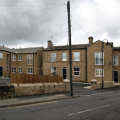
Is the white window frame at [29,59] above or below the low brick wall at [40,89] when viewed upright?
above

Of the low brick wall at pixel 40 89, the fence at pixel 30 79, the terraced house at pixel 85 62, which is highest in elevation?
the terraced house at pixel 85 62

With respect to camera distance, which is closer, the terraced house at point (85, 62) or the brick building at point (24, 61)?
the terraced house at point (85, 62)

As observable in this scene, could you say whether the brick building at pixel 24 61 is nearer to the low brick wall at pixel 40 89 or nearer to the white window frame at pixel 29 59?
the white window frame at pixel 29 59

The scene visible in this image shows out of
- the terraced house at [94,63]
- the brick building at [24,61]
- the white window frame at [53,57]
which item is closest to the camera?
the terraced house at [94,63]

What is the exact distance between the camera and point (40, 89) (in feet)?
64.8

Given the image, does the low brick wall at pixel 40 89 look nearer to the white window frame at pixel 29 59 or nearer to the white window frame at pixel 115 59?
the white window frame at pixel 115 59

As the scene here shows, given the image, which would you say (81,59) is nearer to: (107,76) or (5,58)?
(107,76)

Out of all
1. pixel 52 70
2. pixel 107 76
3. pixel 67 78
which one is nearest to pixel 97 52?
pixel 107 76

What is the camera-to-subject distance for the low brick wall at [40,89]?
1781cm

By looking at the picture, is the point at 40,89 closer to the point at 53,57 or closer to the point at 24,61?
the point at 53,57

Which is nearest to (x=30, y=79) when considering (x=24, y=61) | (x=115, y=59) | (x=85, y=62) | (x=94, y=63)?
(x=85, y=62)

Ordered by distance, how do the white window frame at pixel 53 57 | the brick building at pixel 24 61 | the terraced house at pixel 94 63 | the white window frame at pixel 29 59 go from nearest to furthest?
the terraced house at pixel 94 63
the white window frame at pixel 53 57
the brick building at pixel 24 61
the white window frame at pixel 29 59

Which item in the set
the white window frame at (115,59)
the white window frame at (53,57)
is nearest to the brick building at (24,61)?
the white window frame at (53,57)

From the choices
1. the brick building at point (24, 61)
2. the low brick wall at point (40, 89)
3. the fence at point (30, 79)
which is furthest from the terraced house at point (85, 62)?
the fence at point (30, 79)
